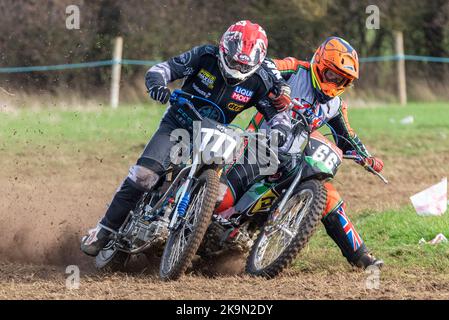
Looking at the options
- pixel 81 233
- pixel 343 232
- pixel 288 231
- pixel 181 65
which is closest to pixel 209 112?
pixel 181 65

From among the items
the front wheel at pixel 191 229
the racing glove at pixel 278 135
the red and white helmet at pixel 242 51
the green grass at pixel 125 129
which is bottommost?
the green grass at pixel 125 129

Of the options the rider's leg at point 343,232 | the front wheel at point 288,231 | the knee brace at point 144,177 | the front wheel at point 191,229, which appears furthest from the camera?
the rider's leg at point 343,232

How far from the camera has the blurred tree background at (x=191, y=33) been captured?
2019cm

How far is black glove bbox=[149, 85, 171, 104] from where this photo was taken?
7.84m

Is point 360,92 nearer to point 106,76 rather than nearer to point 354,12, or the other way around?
point 354,12

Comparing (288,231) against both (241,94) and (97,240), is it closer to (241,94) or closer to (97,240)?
(241,94)

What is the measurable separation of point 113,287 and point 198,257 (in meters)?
1.73

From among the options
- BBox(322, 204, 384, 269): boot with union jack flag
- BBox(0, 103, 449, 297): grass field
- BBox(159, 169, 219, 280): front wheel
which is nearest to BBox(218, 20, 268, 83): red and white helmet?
BBox(159, 169, 219, 280): front wheel

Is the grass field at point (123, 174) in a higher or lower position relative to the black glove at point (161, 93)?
lower

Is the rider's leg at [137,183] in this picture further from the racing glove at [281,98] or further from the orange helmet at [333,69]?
the orange helmet at [333,69]

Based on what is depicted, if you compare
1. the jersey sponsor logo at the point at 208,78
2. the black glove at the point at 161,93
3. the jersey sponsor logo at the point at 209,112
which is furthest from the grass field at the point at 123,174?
the black glove at the point at 161,93

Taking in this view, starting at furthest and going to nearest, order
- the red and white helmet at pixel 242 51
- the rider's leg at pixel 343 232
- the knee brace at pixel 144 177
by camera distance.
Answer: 1. the rider's leg at pixel 343 232
2. the knee brace at pixel 144 177
3. the red and white helmet at pixel 242 51

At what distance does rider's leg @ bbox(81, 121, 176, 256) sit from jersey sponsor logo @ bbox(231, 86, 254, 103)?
0.63 m

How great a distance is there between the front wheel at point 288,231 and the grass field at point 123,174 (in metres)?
0.57
